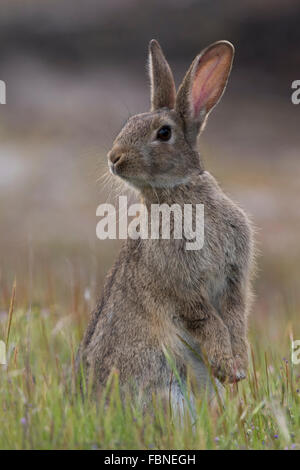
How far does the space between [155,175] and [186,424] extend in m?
1.90

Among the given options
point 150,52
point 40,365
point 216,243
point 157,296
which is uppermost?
point 150,52

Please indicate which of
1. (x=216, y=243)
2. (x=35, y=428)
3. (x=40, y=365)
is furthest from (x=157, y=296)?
(x=35, y=428)

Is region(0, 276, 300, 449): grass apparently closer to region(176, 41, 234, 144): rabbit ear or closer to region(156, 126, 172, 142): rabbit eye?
region(156, 126, 172, 142): rabbit eye

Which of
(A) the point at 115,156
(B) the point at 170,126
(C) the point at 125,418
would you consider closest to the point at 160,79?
(B) the point at 170,126

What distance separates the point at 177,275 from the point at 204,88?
57.0 inches

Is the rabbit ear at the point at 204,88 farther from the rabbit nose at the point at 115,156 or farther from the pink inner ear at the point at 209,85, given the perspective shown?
the rabbit nose at the point at 115,156

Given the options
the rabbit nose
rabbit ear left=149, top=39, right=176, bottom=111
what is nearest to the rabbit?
the rabbit nose

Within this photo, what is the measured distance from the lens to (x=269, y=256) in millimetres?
15227

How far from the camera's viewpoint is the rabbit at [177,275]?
5.68 m

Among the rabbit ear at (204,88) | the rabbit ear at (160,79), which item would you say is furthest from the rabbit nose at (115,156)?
the rabbit ear at (160,79)

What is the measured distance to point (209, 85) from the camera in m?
6.10

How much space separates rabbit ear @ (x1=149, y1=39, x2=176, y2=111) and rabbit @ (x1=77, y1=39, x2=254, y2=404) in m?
0.11
